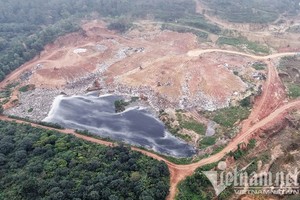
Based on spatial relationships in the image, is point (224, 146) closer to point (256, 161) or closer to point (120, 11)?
point (256, 161)

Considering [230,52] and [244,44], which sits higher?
[244,44]

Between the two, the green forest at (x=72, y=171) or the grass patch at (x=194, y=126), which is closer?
the green forest at (x=72, y=171)

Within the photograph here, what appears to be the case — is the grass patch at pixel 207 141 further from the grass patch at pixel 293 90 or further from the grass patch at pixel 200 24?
the grass patch at pixel 200 24

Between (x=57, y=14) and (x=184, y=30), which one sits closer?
(x=184, y=30)

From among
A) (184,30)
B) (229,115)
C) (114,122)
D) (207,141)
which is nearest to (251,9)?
(184,30)

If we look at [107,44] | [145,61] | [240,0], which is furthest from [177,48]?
[240,0]

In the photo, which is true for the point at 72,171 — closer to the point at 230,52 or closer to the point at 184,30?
the point at 230,52

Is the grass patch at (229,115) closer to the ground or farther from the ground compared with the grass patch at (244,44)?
closer to the ground

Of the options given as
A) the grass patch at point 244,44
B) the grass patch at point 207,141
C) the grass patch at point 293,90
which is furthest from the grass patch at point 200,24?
the grass patch at point 207,141

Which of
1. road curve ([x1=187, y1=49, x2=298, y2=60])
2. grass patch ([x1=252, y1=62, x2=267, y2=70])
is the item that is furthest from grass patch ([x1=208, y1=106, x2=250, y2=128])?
road curve ([x1=187, y1=49, x2=298, y2=60])
